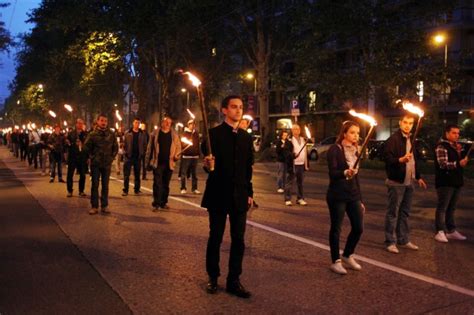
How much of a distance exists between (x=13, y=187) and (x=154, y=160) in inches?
245

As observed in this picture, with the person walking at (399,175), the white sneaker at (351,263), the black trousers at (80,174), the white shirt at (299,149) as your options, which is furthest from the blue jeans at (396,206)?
the black trousers at (80,174)

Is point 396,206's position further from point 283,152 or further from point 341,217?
point 283,152

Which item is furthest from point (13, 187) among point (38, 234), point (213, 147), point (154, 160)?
point (213, 147)

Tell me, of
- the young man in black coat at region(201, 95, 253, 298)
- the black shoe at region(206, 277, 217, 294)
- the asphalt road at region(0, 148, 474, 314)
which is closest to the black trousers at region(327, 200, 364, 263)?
the asphalt road at region(0, 148, 474, 314)

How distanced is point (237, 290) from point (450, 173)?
4.26 m

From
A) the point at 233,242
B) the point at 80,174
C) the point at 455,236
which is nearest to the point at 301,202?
the point at 455,236

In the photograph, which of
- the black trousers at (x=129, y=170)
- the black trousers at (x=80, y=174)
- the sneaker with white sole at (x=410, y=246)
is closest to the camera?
the sneaker with white sole at (x=410, y=246)

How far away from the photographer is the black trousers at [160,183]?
10602 millimetres

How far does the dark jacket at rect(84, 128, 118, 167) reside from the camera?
10273mm

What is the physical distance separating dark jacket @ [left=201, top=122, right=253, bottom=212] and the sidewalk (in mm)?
1283

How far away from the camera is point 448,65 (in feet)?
76.4

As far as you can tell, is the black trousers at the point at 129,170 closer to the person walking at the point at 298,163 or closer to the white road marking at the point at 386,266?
the person walking at the point at 298,163

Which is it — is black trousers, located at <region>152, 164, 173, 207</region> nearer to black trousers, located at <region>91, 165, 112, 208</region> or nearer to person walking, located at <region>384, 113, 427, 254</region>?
black trousers, located at <region>91, 165, 112, 208</region>

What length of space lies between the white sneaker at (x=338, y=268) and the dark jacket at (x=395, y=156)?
1706 millimetres
